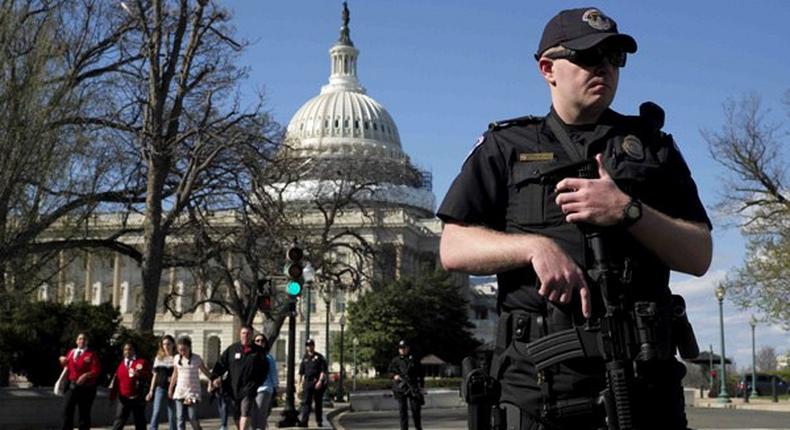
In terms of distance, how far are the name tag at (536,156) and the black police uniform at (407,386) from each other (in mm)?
18880

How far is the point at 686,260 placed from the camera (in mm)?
3764

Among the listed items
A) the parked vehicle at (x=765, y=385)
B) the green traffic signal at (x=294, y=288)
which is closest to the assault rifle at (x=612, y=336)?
the green traffic signal at (x=294, y=288)

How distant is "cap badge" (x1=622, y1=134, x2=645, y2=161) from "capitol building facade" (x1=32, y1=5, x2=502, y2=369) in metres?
38.6

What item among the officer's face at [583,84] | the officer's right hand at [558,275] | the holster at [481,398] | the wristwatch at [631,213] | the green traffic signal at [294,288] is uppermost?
the green traffic signal at [294,288]

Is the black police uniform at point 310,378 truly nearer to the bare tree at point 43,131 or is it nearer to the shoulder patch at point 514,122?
the bare tree at point 43,131

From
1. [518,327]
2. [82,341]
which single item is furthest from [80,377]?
[518,327]

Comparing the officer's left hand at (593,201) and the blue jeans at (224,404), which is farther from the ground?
the officer's left hand at (593,201)

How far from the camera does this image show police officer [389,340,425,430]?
22.6m

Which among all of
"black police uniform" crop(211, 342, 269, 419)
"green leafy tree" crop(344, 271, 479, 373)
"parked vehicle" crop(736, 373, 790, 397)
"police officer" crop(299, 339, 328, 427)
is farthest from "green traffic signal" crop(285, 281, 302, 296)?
"green leafy tree" crop(344, 271, 479, 373)

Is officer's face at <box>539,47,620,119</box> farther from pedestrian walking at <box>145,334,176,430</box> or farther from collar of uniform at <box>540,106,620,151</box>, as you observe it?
pedestrian walking at <box>145,334,176,430</box>

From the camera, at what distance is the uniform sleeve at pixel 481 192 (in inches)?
153

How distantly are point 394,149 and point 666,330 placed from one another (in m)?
145

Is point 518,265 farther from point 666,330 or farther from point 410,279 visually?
point 410,279

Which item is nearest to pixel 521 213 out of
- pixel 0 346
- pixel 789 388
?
pixel 0 346
